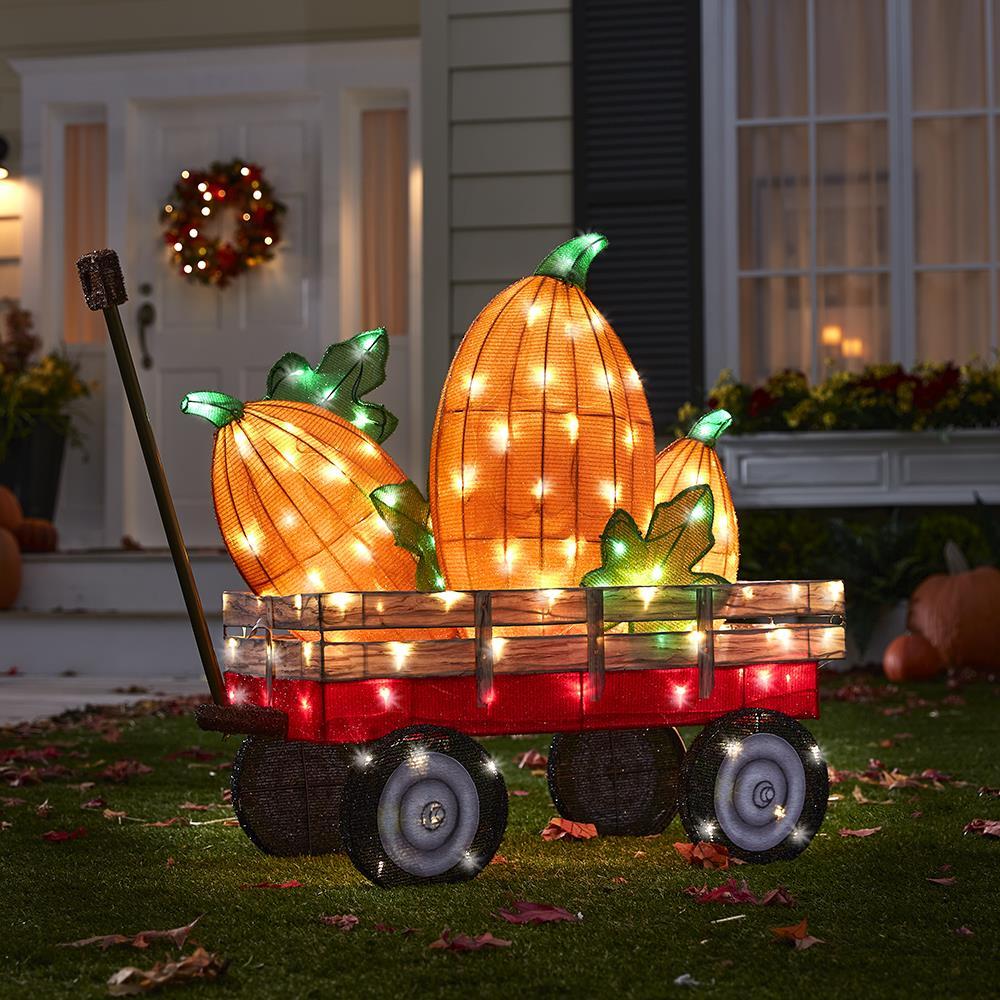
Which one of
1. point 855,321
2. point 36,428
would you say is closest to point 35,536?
point 36,428

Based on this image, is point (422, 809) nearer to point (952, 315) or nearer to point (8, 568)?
point (8, 568)

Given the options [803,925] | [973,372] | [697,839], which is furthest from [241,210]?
[803,925]

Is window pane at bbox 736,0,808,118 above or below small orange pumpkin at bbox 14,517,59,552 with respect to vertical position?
above

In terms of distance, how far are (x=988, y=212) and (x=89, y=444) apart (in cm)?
476

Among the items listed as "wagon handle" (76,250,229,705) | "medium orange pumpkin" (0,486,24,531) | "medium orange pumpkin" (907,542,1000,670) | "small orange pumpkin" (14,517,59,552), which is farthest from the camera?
"small orange pumpkin" (14,517,59,552)

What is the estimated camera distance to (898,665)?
591cm

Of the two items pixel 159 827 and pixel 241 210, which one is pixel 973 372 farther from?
pixel 159 827

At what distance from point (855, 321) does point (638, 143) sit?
1303 mm

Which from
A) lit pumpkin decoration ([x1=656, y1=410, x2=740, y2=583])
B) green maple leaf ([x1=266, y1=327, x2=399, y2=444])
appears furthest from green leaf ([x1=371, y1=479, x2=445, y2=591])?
lit pumpkin decoration ([x1=656, y1=410, x2=740, y2=583])

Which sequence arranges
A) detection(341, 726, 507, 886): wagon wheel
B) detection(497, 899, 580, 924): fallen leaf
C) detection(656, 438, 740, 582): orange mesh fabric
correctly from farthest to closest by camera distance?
detection(656, 438, 740, 582): orange mesh fabric, detection(341, 726, 507, 886): wagon wheel, detection(497, 899, 580, 924): fallen leaf

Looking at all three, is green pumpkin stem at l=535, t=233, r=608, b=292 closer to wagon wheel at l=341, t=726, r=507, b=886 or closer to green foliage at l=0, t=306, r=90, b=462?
wagon wheel at l=341, t=726, r=507, b=886

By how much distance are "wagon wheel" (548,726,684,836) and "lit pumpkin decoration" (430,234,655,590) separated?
0.53 m

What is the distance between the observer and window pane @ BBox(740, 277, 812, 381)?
22.6 feet

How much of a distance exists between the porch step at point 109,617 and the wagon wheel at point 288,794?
12.6 feet
